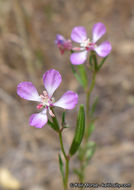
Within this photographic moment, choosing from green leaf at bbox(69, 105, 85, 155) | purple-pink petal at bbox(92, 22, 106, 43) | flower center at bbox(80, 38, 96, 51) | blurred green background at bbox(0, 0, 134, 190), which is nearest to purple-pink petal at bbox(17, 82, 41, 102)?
green leaf at bbox(69, 105, 85, 155)

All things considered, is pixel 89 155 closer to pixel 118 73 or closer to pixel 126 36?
pixel 118 73

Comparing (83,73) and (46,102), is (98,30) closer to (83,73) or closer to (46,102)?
(83,73)

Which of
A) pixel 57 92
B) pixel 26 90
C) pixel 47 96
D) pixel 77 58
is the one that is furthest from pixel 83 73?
pixel 57 92

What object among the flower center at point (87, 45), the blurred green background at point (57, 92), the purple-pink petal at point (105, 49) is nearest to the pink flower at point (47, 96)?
the purple-pink petal at point (105, 49)

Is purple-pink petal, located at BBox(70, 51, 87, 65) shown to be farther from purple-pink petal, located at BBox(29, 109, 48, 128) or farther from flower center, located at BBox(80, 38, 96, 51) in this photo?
purple-pink petal, located at BBox(29, 109, 48, 128)

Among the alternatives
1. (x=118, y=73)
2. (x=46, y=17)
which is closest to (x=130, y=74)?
(x=118, y=73)
